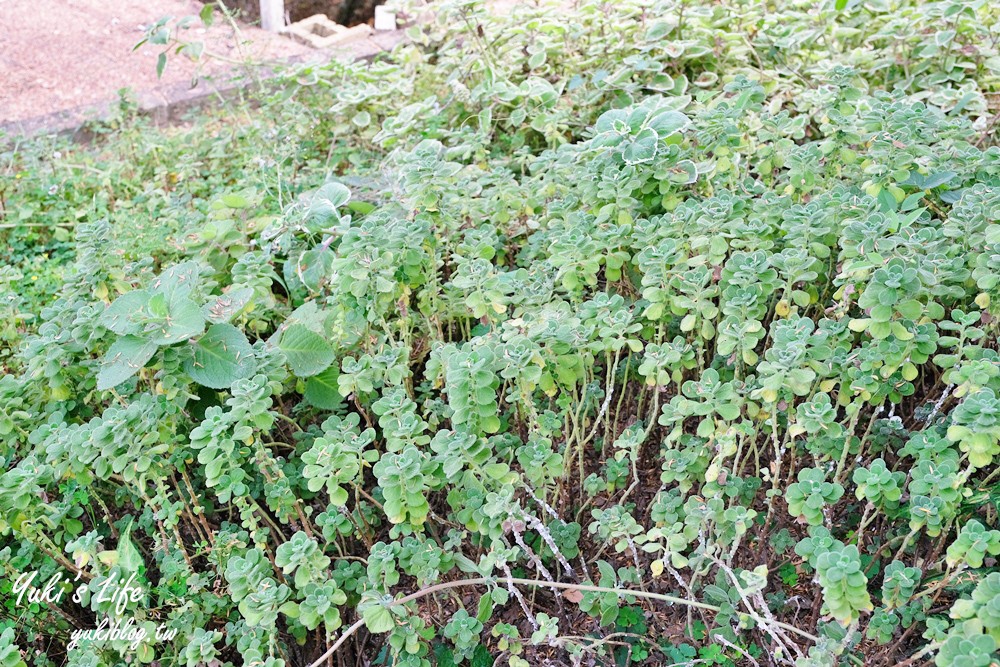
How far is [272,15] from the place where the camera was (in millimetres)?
5688

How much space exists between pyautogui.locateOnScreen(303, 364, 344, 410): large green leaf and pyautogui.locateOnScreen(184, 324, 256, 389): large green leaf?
22 cm

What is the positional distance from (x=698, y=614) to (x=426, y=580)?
63 cm

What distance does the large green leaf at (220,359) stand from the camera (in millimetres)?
2174

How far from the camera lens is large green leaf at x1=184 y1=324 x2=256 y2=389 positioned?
7.13ft

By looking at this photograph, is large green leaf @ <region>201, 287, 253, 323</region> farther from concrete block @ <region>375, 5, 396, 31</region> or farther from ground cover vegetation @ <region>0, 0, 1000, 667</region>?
concrete block @ <region>375, 5, 396, 31</region>

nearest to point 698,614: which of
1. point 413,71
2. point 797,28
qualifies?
point 797,28

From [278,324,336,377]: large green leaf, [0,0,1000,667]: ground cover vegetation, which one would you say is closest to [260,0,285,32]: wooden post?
[0,0,1000,667]: ground cover vegetation

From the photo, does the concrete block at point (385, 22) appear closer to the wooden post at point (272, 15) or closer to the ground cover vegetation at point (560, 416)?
the wooden post at point (272, 15)

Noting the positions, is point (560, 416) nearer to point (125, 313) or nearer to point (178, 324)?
point (178, 324)

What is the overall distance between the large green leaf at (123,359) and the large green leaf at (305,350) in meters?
0.34

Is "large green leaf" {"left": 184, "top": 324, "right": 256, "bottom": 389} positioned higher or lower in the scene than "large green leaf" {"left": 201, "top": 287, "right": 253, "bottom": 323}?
lower

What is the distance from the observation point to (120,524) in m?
2.37

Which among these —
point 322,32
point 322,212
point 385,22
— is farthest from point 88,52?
point 322,212

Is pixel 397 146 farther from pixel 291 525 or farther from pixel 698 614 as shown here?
pixel 698 614
